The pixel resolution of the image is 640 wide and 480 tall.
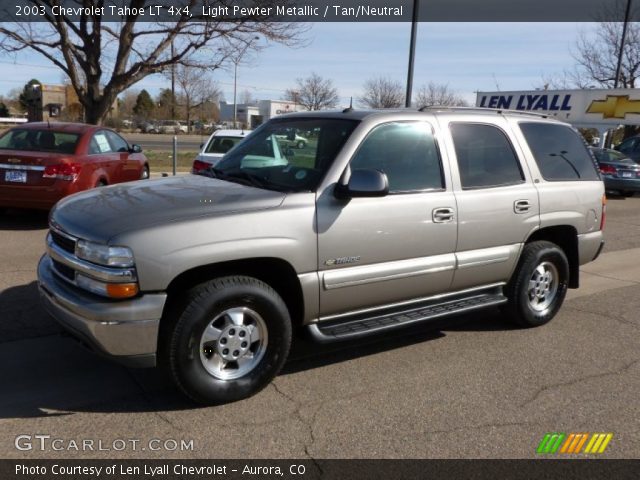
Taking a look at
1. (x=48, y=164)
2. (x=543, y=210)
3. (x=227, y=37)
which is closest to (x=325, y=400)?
(x=543, y=210)

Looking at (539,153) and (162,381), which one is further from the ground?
(539,153)

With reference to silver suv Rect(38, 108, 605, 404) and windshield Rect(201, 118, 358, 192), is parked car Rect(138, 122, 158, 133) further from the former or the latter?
silver suv Rect(38, 108, 605, 404)

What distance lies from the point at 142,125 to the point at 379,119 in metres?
66.3

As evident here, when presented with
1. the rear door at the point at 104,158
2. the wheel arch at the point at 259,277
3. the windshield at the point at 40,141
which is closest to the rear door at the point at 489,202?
the wheel arch at the point at 259,277

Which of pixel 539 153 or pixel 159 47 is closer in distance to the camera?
pixel 539 153

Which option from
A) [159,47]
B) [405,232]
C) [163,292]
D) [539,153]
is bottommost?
[163,292]

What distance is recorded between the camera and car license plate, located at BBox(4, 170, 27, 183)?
8.42m

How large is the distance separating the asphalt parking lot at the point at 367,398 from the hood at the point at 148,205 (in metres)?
1.10

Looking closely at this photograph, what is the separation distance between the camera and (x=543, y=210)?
5234mm

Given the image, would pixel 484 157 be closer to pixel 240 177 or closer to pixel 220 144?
pixel 240 177

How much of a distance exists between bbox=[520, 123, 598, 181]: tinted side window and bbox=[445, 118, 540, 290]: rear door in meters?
0.29

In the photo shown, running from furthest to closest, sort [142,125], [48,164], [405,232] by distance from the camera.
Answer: [142,125] → [48,164] → [405,232]
